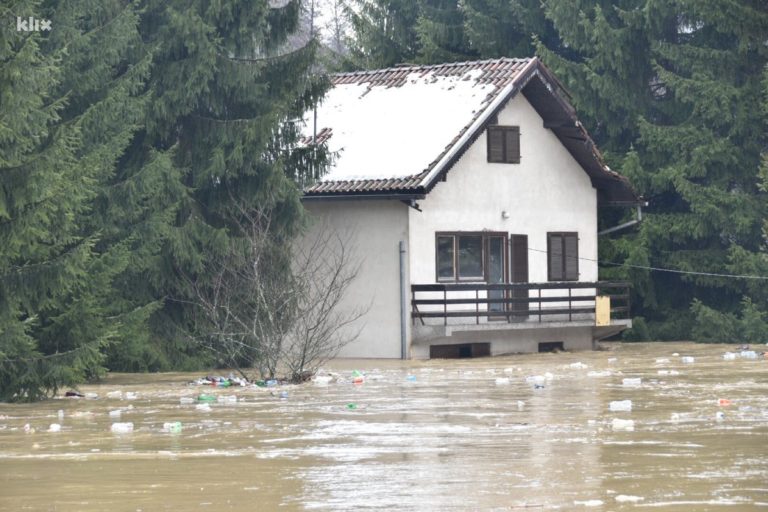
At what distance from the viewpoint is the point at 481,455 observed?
57.8ft

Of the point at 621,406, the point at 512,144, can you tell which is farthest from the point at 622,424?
the point at 512,144

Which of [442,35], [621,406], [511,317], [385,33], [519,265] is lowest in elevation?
[621,406]

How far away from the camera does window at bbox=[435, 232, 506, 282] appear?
3794 cm

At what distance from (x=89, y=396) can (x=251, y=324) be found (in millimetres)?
5517

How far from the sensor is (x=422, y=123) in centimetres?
3894

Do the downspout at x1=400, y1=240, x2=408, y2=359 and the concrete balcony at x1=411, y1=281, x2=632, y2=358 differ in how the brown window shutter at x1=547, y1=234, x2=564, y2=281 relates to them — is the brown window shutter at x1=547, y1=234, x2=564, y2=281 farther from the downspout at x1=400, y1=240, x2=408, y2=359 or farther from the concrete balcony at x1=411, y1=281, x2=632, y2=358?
the downspout at x1=400, y1=240, x2=408, y2=359

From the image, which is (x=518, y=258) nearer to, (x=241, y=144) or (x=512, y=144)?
(x=512, y=144)

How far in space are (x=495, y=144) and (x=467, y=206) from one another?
5.84 ft

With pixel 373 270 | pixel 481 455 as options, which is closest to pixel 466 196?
pixel 373 270

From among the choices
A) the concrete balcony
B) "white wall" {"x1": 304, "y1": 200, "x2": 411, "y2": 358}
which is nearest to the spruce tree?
the concrete balcony

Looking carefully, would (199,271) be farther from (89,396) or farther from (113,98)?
(89,396)

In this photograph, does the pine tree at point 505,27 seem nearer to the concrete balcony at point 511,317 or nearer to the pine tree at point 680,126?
the pine tree at point 680,126

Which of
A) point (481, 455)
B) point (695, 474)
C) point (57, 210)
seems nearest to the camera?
point (695, 474)

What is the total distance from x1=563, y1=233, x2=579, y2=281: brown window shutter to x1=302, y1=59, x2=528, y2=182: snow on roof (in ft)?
15.1
